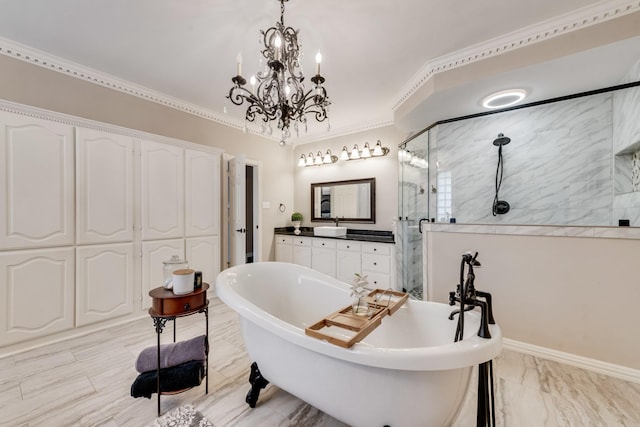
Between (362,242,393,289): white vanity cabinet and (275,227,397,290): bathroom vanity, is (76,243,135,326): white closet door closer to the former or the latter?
(275,227,397,290): bathroom vanity

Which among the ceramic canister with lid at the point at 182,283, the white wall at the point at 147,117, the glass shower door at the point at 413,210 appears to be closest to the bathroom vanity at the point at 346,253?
the glass shower door at the point at 413,210

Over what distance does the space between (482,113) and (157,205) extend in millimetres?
3750

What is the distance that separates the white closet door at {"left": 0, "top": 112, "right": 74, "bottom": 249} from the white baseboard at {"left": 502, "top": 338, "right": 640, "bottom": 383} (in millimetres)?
4084

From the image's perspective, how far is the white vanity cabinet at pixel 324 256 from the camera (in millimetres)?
3855

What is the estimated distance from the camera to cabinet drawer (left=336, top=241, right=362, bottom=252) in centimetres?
361

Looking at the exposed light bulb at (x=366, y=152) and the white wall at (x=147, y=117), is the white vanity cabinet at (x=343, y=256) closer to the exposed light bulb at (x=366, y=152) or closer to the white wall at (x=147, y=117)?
the white wall at (x=147, y=117)

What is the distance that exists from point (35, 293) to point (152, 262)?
87 cm

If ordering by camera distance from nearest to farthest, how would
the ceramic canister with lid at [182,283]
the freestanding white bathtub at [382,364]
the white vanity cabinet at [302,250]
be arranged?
the freestanding white bathtub at [382,364] → the ceramic canister with lid at [182,283] → the white vanity cabinet at [302,250]

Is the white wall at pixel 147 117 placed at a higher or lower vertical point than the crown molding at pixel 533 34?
lower

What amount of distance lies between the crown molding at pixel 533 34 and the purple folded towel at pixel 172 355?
3.00m

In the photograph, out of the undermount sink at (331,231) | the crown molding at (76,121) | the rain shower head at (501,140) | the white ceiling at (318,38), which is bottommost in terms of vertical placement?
the undermount sink at (331,231)

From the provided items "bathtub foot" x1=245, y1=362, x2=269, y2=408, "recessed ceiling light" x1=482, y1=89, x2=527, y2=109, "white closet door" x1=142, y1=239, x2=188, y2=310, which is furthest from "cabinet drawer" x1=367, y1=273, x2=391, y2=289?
"white closet door" x1=142, y1=239, x2=188, y2=310

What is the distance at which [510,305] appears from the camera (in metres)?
2.27

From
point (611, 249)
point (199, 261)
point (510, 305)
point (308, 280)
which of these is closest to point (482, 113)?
point (611, 249)
